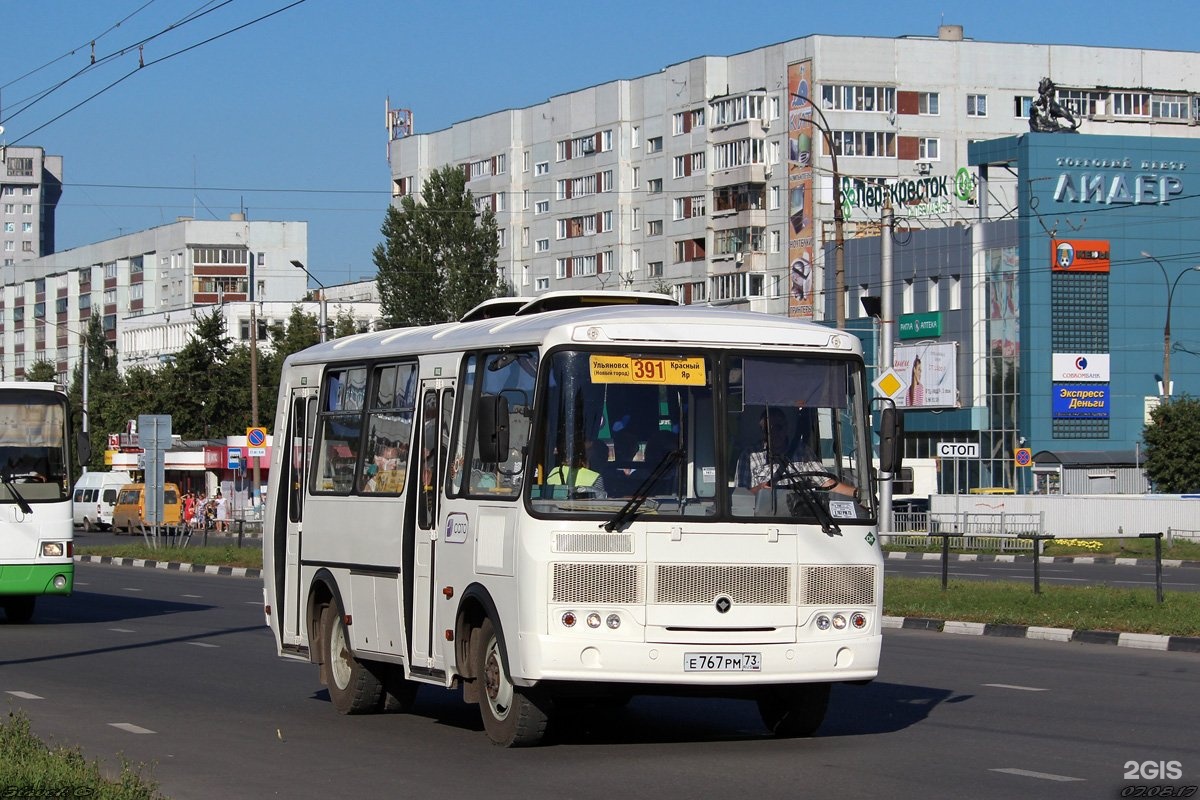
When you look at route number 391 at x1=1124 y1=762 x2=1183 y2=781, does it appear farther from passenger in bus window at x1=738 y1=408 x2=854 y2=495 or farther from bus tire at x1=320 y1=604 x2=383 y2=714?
bus tire at x1=320 y1=604 x2=383 y2=714

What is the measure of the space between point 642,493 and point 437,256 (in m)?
78.7

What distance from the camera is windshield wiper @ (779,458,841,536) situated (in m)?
10.8

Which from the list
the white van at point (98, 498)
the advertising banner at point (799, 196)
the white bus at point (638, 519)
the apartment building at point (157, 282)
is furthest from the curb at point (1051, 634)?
the apartment building at point (157, 282)

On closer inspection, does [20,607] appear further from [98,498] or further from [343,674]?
[98,498]

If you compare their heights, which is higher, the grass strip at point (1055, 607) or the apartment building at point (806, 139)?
the apartment building at point (806, 139)

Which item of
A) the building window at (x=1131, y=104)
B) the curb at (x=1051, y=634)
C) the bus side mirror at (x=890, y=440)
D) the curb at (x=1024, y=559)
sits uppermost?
the building window at (x=1131, y=104)

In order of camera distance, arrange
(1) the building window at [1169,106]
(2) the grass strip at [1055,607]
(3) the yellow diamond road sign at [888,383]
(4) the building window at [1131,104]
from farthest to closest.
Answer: (1) the building window at [1169,106], (4) the building window at [1131,104], (3) the yellow diamond road sign at [888,383], (2) the grass strip at [1055,607]

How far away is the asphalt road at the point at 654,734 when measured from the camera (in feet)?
31.2

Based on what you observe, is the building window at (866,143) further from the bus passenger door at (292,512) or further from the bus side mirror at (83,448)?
the bus passenger door at (292,512)

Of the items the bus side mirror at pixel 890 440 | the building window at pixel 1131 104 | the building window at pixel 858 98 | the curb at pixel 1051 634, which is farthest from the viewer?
the building window at pixel 1131 104

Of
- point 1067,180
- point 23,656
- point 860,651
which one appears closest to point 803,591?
point 860,651

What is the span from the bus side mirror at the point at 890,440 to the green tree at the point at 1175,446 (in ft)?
192

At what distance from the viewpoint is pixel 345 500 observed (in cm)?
1300

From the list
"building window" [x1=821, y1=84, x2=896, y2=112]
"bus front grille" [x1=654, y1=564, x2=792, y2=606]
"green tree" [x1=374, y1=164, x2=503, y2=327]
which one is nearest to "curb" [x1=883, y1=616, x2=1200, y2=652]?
"bus front grille" [x1=654, y1=564, x2=792, y2=606]
